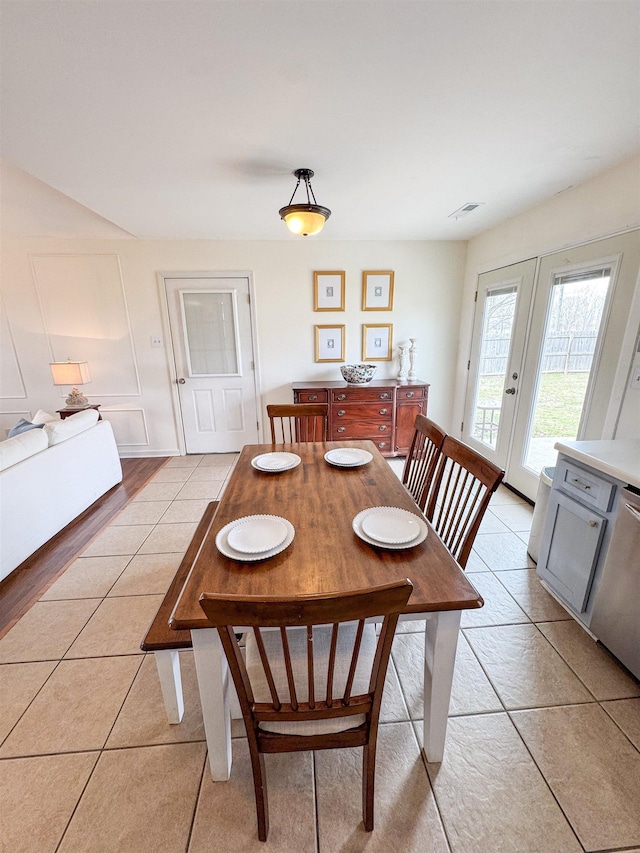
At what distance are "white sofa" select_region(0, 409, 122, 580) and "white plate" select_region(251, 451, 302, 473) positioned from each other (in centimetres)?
153

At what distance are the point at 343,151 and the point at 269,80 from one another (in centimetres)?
63

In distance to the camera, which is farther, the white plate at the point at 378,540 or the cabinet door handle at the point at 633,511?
the cabinet door handle at the point at 633,511

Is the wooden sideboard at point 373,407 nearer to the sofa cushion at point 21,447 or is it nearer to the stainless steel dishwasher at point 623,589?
the sofa cushion at point 21,447

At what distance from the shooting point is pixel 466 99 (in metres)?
1.41

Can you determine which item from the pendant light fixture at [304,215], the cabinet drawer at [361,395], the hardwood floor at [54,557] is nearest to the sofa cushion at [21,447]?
the hardwood floor at [54,557]

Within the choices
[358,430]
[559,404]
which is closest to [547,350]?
[559,404]

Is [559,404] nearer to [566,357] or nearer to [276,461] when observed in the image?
[566,357]

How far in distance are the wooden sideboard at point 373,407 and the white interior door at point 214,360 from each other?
29.9 inches

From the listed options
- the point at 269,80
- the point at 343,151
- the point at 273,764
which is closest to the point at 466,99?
the point at 343,151

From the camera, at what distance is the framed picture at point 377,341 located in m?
3.74

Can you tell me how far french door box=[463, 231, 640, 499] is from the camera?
2.00 meters

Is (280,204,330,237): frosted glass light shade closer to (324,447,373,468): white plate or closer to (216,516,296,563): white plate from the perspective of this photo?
(324,447,373,468): white plate

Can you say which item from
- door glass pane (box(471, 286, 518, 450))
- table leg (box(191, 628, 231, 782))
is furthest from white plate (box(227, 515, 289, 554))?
door glass pane (box(471, 286, 518, 450))

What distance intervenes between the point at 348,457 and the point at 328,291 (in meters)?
2.45
